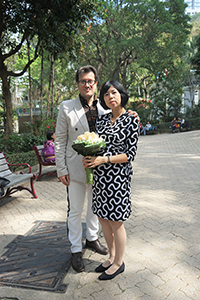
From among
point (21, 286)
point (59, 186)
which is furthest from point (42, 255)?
point (59, 186)

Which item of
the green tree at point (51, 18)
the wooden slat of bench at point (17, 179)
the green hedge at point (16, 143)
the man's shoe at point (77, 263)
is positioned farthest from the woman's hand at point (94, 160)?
the green hedge at point (16, 143)

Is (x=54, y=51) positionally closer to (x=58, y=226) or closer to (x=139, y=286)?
(x=58, y=226)

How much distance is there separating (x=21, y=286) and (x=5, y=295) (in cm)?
18

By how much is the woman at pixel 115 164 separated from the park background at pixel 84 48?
623cm

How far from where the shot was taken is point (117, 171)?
101 inches

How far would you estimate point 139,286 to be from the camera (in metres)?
2.62

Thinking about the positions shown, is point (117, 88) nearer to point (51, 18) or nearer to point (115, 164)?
point (115, 164)

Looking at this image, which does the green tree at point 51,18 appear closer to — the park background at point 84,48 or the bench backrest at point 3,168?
the park background at point 84,48

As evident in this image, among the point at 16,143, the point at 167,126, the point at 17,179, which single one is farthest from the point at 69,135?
the point at 167,126

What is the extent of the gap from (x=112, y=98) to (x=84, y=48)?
17585mm

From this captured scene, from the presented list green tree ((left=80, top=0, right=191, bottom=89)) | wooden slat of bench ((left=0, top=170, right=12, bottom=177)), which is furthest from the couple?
green tree ((left=80, top=0, right=191, bottom=89))

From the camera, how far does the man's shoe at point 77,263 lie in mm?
2883

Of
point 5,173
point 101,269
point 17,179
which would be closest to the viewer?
point 101,269

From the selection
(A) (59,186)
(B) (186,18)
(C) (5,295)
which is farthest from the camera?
(B) (186,18)
